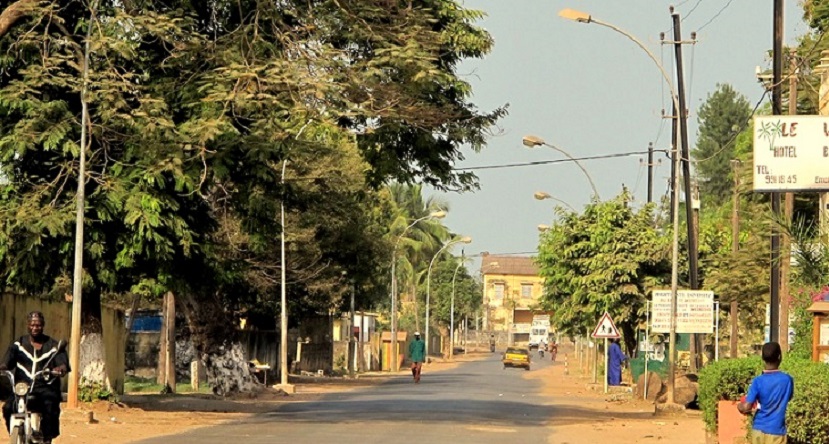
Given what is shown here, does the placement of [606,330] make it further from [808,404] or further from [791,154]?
[808,404]

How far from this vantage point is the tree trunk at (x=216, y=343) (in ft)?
134

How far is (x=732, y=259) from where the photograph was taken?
145 feet

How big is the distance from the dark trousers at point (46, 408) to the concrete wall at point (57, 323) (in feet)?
40.1

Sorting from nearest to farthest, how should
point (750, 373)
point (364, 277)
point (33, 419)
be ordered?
point (33, 419), point (750, 373), point (364, 277)

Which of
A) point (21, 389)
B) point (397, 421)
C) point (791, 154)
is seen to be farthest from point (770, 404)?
point (397, 421)

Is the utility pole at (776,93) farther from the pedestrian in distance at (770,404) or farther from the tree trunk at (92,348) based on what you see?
the tree trunk at (92,348)

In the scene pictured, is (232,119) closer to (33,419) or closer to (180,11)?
(180,11)

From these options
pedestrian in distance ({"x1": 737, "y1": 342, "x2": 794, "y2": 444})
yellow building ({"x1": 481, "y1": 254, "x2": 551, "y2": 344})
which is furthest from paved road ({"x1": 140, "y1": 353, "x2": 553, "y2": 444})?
yellow building ({"x1": 481, "y1": 254, "x2": 551, "y2": 344})

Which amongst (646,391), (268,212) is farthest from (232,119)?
(646,391)

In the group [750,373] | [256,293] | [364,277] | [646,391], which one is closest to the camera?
[750,373]

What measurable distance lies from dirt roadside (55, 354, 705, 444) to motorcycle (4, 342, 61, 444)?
5.65 m

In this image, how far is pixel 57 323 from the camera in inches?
1358

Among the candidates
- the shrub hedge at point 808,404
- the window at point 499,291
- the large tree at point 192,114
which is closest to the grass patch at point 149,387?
the large tree at point 192,114

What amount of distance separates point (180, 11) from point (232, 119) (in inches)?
80.3
